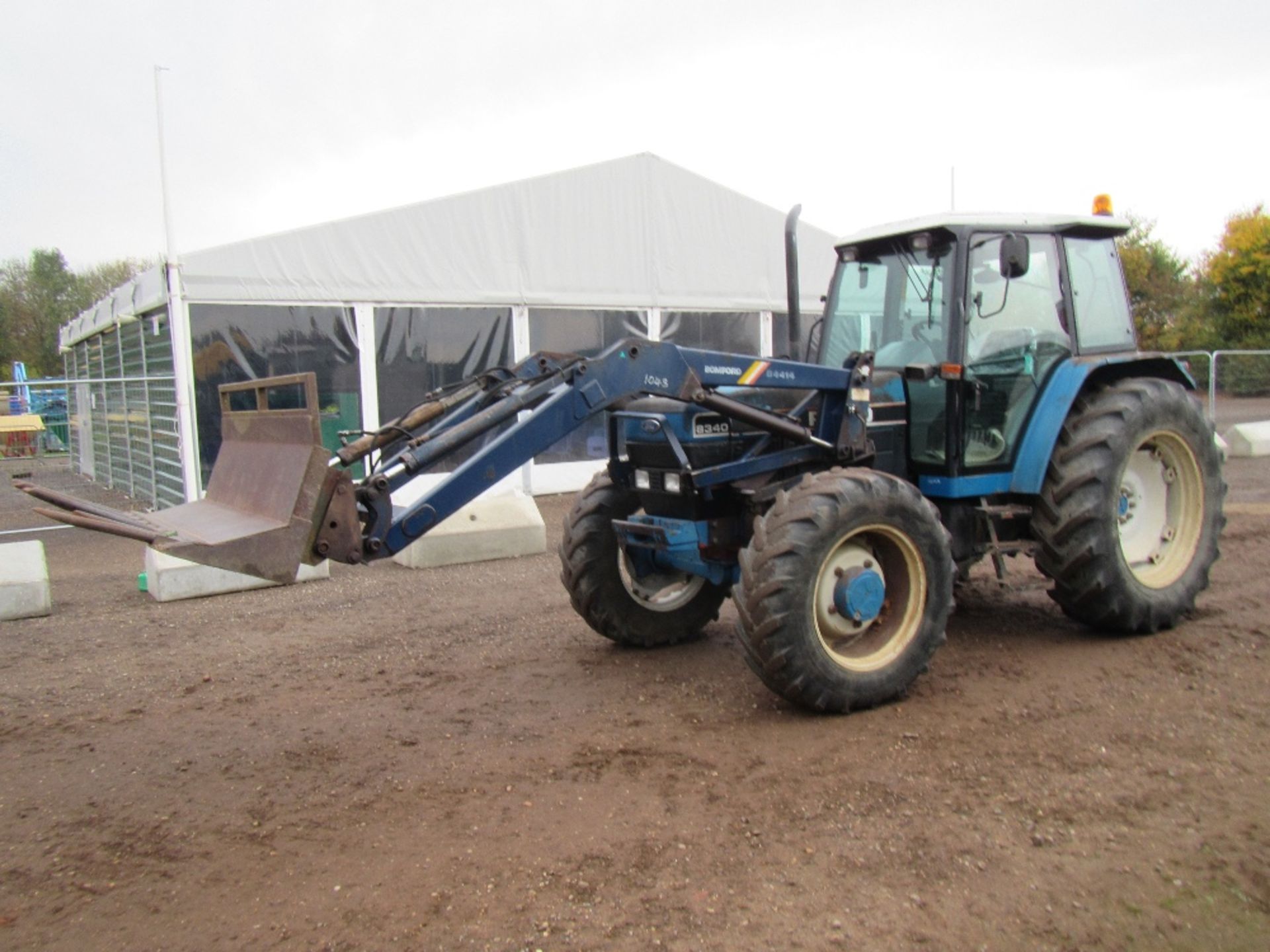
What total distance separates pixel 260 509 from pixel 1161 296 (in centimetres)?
3181

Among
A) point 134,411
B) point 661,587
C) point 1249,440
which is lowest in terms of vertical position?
point 661,587

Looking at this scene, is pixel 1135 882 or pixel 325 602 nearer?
pixel 1135 882

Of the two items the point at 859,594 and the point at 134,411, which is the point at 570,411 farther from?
the point at 134,411

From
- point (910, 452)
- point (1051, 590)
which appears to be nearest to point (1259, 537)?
point (1051, 590)

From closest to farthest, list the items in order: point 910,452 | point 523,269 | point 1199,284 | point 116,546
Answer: point 910,452 < point 116,546 < point 523,269 < point 1199,284

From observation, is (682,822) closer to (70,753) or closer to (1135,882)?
(1135,882)

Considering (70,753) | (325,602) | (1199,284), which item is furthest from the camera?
(1199,284)

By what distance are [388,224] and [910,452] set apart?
805cm

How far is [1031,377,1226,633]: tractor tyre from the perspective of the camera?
5.67m

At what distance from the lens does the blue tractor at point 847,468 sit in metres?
4.38

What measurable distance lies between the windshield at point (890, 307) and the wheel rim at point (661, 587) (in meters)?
1.61

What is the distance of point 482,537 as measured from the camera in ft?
30.6

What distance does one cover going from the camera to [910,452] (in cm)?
589

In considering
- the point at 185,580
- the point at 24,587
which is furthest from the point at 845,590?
the point at 24,587
